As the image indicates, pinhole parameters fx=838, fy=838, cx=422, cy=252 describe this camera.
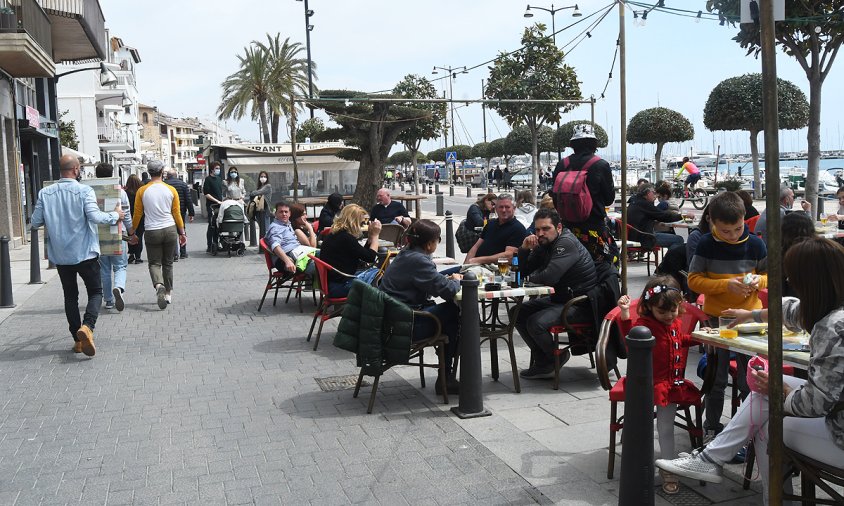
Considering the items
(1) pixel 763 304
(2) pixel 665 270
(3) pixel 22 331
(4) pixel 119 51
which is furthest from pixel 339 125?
(4) pixel 119 51

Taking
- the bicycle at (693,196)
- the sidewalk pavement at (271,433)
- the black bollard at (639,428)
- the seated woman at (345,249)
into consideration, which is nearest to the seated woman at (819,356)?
the black bollard at (639,428)

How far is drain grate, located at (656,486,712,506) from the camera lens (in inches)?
165

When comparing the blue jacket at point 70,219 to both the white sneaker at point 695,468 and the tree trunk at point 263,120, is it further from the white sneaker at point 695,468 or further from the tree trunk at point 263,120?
the tree trunk at point 263,120

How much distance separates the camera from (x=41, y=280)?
1348 cm

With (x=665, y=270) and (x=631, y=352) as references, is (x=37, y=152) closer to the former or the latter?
(x=665, y=270)

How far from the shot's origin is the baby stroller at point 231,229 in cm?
1686

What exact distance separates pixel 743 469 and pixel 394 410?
243 centimetres

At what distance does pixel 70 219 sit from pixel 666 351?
5797 mm

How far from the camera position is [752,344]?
4027 millimetres

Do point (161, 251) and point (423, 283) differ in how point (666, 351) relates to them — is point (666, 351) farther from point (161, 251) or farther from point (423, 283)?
point (161, 251)

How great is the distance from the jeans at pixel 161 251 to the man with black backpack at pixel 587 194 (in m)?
5.34

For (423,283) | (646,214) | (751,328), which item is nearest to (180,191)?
(646,214)

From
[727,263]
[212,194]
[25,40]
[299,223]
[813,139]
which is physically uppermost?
[25,40]

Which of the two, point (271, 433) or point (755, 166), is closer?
point (271, 433)
